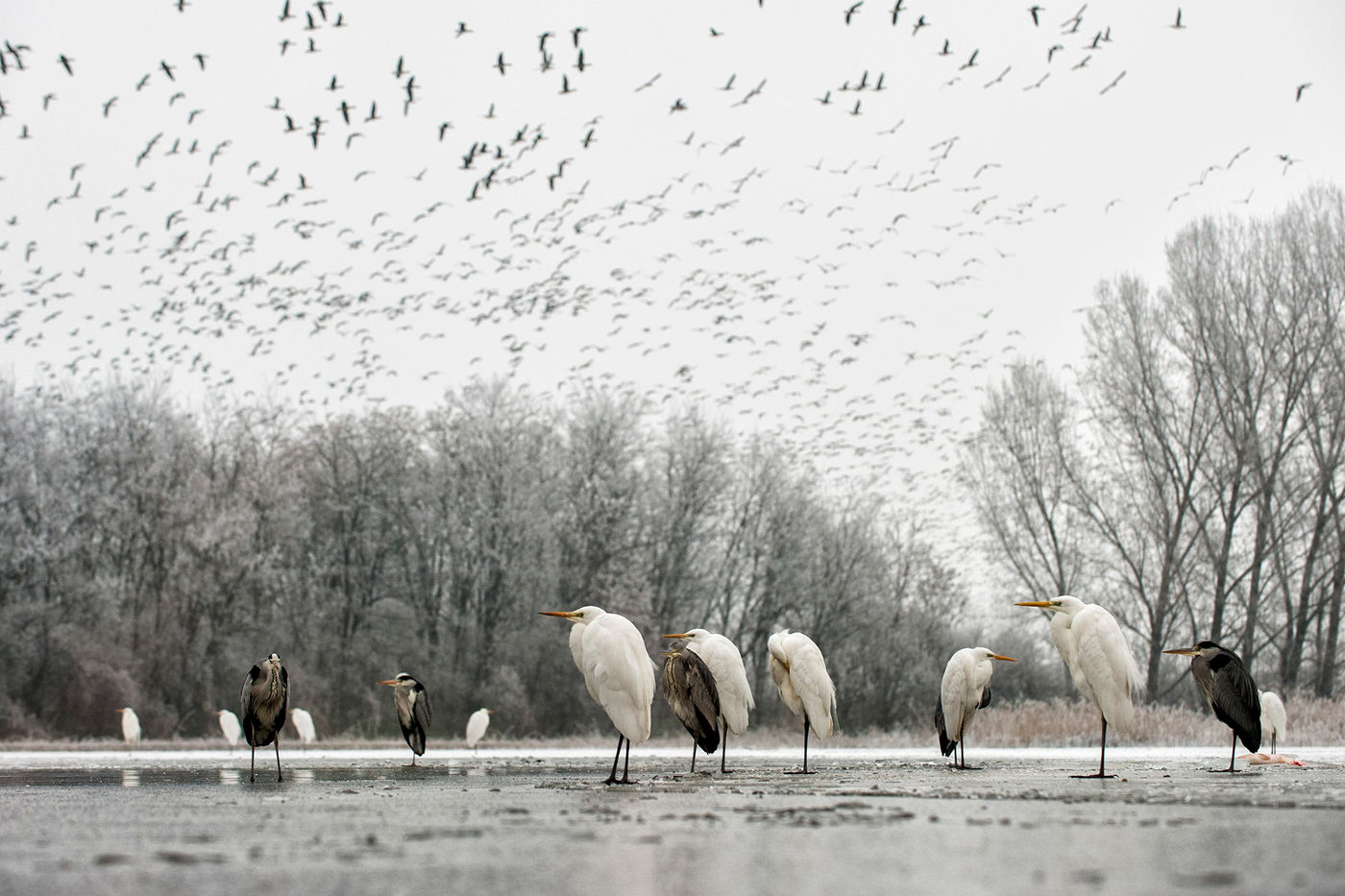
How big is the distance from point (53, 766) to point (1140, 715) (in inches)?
785

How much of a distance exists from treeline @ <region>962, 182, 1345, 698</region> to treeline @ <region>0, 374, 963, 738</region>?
6.18 m

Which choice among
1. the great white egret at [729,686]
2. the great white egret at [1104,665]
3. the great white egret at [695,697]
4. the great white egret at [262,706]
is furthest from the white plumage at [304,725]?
the great white egret at [1104,665]

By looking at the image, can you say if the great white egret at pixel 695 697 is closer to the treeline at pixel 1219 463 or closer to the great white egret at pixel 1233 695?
the great white egret at pixel 1233 695

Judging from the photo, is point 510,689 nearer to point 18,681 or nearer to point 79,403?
point 18,681

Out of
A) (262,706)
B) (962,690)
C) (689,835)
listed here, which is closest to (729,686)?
(962,690)

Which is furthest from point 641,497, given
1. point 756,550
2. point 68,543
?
point 68,543

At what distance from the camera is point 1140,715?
25.4 metres

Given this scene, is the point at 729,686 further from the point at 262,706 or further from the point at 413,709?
the point at 262,706

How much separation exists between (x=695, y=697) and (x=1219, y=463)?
2837 centimetres

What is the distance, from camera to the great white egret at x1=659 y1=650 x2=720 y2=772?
12008 mm

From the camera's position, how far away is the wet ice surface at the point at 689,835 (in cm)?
426

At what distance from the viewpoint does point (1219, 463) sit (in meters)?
35.7

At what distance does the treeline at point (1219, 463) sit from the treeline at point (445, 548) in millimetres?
6183

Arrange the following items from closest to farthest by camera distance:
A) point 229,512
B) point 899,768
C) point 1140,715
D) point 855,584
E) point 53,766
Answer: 1. point 899,768
2. point 53,766
3. point 1140,715
4. point 229,512
5. point 855,584
